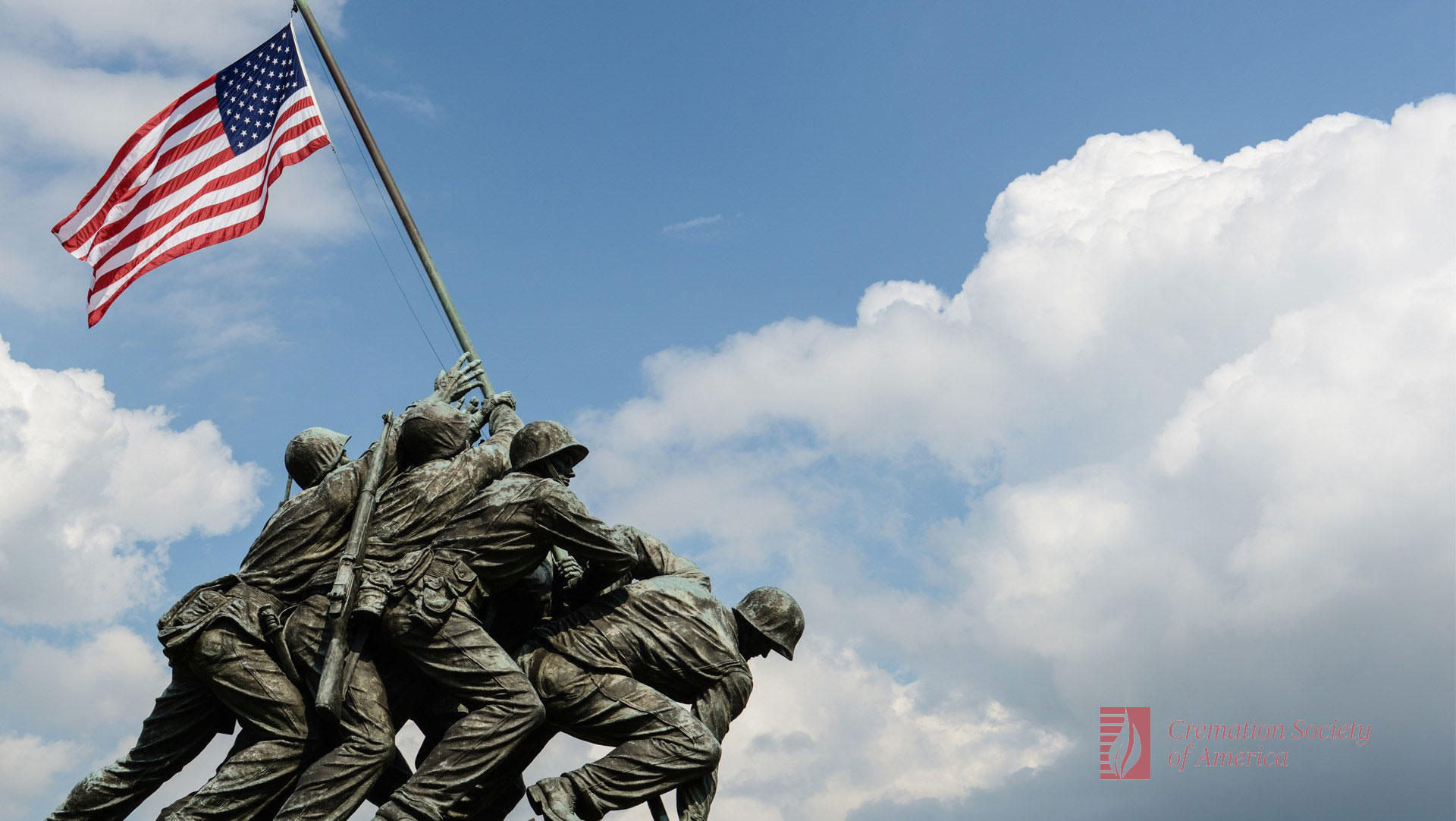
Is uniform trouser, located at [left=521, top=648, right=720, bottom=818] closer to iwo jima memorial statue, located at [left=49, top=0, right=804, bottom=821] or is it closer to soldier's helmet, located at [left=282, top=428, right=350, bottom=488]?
iwo jima memorial statue, located at [left=49, top=0, right=804, bottom=821]

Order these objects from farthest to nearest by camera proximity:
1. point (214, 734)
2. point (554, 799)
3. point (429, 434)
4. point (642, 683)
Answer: point (429, 434) < point (214, 734) < point (642, 683) < point (554, 799)

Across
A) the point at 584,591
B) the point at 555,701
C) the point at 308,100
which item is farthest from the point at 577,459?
the point at 308,100

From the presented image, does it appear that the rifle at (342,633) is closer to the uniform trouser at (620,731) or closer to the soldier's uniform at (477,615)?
the soldier's uniform at (477,615)

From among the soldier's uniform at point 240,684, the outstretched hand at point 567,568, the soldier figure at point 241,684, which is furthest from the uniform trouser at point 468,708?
the outstretched hand at point 567,568

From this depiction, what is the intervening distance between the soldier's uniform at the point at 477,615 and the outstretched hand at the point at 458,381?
1.44m

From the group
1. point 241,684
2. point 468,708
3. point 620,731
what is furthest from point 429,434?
point 620,731

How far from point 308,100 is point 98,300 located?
2647 mm

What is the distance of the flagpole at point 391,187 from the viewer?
44.9 ft

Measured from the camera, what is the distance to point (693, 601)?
1096 cm

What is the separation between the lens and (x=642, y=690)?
413 inches

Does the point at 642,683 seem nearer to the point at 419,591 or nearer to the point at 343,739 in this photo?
the point at 419,591

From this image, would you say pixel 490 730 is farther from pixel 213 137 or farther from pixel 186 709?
pixel 213 137

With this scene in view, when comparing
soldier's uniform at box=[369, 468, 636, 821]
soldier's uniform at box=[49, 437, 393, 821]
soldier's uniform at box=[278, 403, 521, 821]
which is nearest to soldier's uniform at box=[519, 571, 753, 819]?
soldier's uniform at box=[369, 468, 636, 821]

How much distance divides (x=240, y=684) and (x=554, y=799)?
7.51 ft
